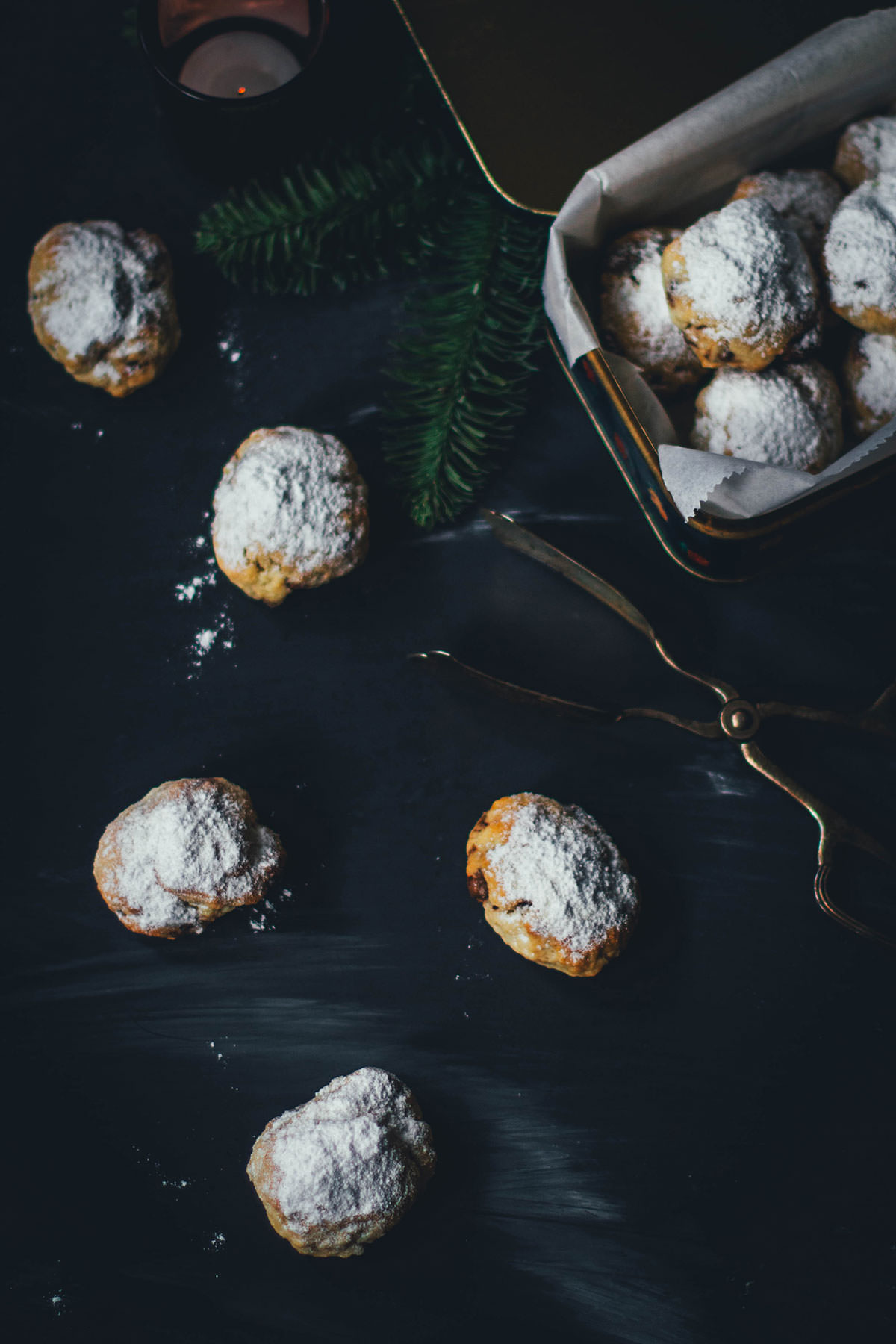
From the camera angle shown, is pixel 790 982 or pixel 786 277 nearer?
pixel 786 277

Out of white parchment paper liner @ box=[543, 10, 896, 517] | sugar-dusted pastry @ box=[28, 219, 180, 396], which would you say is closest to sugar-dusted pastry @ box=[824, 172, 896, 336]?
white parchment paper liner @ box=[543, 10, 896, 517]

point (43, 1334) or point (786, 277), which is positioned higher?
point (786, 277)

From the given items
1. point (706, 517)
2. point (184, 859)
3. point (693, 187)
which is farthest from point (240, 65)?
point (184, 859)

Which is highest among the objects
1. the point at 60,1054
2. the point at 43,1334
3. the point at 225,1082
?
the point at 60,1054

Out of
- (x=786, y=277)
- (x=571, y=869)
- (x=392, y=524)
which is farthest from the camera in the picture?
(x=392, y=524)

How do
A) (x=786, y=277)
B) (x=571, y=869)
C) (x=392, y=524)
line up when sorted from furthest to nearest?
(x=392, y=524) < (x=571, y=869) < (x=786, y=277)

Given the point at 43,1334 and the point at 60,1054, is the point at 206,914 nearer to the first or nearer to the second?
the point at 60,1054

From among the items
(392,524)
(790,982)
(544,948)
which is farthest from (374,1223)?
(392,524)

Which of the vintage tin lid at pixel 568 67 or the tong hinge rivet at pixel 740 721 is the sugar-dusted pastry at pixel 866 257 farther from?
the tong hinge rivet at pixel 740 721

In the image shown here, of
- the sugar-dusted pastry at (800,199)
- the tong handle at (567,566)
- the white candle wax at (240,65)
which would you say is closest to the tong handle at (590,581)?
the tong handle at (567,566)
